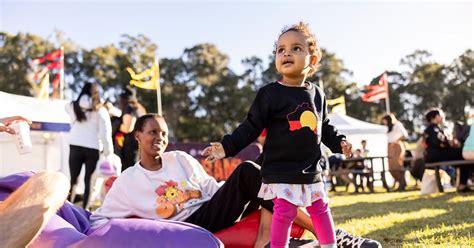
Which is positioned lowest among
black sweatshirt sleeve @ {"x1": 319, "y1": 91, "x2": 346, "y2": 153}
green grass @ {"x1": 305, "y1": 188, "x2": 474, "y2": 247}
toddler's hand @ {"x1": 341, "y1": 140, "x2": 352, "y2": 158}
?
green grass @ {"x1": 305, "y1": 188, "x2": 474, "y2": 247}

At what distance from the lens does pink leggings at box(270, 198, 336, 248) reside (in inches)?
97.0

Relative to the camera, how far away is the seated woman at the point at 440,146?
8.64 m

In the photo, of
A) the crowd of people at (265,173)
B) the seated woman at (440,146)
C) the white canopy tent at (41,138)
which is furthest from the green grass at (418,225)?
the white canopy tent at (41,138)

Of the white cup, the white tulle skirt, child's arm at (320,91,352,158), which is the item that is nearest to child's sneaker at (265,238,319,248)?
the white tulle skirt

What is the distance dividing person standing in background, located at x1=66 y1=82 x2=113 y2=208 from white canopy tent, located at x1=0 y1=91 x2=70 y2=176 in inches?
167

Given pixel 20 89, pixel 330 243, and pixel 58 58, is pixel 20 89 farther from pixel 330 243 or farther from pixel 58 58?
pixel 330 243

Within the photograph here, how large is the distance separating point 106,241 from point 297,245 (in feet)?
3.72

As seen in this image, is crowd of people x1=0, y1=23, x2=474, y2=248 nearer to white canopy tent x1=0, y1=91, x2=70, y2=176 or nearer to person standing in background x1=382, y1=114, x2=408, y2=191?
white canopy tent x1=0, y1=91, x2=70, y2=176

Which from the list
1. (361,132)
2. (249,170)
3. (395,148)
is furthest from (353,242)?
(361,132)

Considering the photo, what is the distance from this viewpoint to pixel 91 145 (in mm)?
5895

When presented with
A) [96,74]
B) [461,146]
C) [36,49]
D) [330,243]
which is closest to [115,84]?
[96,74]

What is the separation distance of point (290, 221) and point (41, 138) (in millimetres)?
9814

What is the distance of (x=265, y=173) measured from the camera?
2.51m

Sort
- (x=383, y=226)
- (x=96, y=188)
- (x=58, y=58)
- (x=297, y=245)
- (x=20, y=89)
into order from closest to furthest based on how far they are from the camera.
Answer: (x=297, y=245) < (x=383, y=226) < (x=96, y=188) < (x=58, y=58) < (x=20, y=89)
